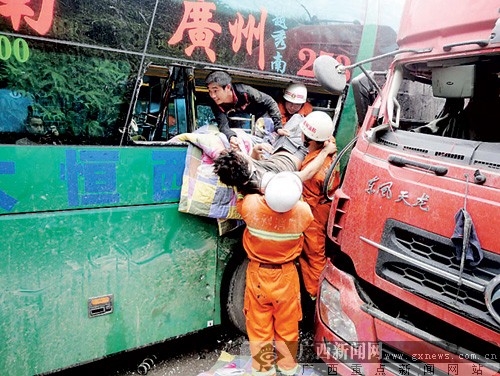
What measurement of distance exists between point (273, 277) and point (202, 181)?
0.86m

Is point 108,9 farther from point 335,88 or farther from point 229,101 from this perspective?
point 335,88

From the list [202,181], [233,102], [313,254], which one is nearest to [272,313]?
[313,254]

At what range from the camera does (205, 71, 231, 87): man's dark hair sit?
283cm

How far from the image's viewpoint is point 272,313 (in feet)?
9.02

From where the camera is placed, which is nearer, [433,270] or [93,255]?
[433,270]

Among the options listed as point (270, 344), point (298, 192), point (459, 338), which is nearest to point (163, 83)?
point (298, 192)

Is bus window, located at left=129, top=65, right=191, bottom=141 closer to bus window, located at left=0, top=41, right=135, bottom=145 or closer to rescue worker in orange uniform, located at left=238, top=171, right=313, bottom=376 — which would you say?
bus window, located at left=0, top=41, right=135, bottom=145

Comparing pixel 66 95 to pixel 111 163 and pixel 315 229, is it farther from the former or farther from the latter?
pixel 315 229

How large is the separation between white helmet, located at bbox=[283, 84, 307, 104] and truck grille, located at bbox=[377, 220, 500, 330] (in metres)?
1.83

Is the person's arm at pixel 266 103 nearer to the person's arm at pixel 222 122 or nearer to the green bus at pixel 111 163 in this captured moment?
the green bus at pixel 111 163

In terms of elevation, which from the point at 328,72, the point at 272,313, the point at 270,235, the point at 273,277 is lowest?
the point at 272,313

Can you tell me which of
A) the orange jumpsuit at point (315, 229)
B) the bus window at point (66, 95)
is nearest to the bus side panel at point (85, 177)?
the bus window at point (66, 95)

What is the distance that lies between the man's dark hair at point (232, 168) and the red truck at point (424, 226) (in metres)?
0.67

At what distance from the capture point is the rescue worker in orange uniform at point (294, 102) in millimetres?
3551
